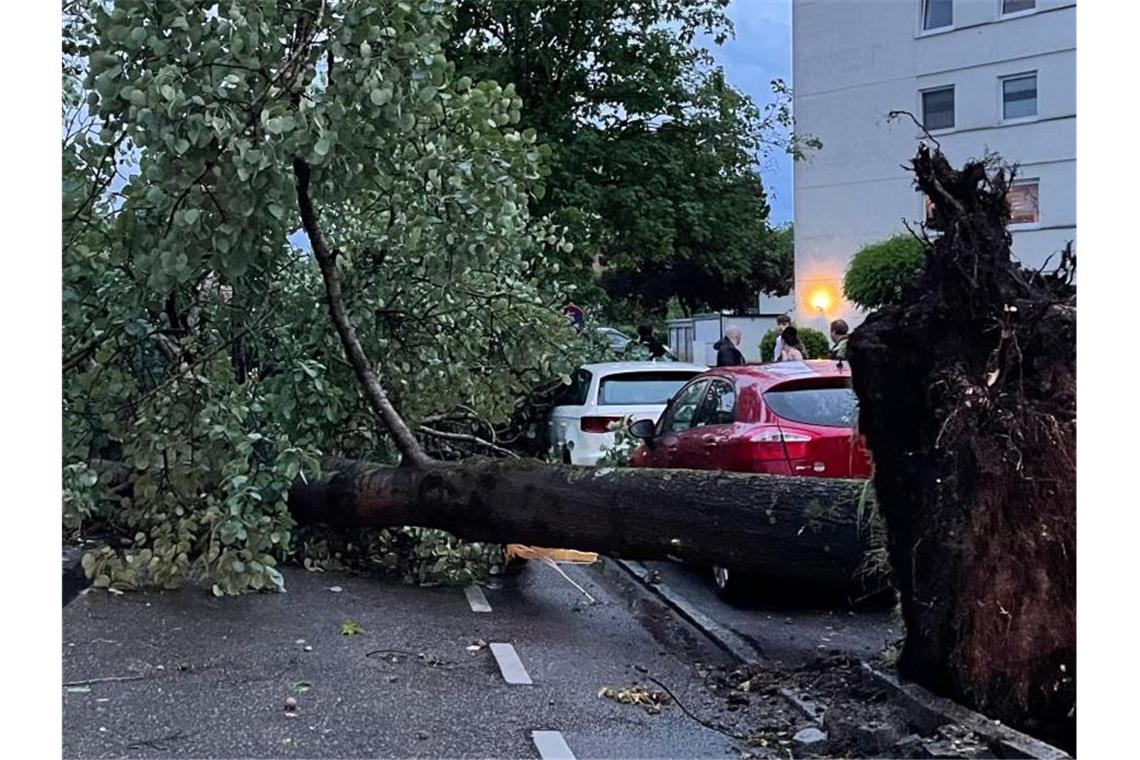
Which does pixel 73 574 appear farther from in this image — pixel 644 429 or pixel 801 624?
pixel 801 624

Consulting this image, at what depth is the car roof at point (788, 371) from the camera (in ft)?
25.1

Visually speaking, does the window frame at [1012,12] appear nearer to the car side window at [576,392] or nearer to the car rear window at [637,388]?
the car rear window at [637,388]

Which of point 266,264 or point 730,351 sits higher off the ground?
point 266,264

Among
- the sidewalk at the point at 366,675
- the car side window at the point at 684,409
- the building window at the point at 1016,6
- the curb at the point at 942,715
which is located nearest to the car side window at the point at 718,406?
the car side window at the point at 684,409

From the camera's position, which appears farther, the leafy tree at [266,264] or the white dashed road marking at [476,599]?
the white dashed road marking at [476,599]

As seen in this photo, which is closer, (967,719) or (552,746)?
(967,719)

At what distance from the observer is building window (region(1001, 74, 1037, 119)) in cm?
2317

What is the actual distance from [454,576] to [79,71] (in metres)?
3.65

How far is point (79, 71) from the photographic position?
19.8 ft

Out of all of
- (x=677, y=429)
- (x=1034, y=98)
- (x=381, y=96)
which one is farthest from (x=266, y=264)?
(x=1034, y=98)

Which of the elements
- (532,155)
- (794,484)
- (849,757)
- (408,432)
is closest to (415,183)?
(532,155)

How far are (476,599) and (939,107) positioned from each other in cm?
2137

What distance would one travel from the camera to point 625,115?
54.6 ft

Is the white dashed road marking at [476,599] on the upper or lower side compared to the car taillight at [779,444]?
lower
